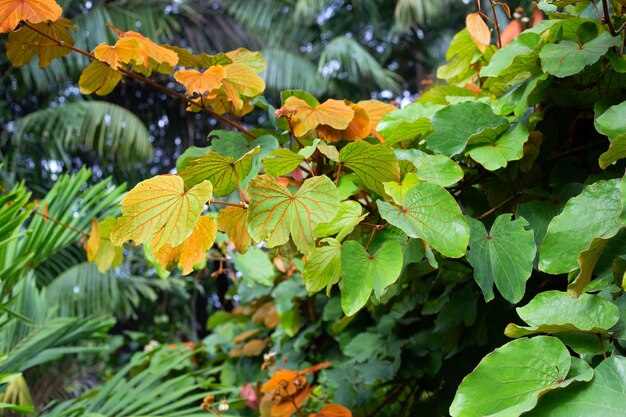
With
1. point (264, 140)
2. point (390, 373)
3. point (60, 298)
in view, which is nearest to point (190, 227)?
point (264, 140)

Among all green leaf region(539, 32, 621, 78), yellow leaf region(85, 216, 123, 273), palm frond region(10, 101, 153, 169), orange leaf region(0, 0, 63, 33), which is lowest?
palm frond region(10, 101, 153, 169)

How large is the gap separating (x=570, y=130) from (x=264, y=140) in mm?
351

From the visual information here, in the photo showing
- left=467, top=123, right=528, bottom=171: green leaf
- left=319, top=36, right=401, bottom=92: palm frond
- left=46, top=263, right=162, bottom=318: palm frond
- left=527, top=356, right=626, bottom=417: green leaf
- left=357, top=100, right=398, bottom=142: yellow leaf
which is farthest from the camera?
left=319, top=36, right=401, bottom=92: palm frond

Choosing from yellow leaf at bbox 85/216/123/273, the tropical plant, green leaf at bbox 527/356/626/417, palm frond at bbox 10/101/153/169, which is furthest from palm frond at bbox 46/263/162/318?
green leaf at bbox 527/356/626/417

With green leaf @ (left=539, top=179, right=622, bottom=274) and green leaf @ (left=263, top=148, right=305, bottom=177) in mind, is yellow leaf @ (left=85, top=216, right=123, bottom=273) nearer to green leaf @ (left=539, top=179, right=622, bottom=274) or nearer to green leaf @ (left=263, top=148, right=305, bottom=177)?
green leaf @ (left=263, top=148, right=305, bottom=177)

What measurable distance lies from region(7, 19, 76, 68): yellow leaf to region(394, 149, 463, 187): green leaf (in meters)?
0.40

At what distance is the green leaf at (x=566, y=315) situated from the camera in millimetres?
435

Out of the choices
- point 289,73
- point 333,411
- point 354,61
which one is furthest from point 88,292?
point 333,411

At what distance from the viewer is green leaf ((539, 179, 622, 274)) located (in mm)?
484

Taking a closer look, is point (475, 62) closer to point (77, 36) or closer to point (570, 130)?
point (570, 130)

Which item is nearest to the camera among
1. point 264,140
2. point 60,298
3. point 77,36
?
point 264,140

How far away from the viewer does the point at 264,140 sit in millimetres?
616

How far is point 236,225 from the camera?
1.96 feet

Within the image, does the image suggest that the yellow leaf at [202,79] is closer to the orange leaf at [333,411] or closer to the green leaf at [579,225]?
the green leaf at [579,225]
